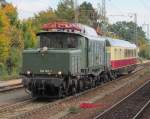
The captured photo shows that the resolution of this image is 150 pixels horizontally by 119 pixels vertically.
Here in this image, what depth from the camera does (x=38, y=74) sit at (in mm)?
21719

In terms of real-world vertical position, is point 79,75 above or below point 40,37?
below

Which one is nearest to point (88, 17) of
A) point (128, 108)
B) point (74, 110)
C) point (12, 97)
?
point (12, 97)

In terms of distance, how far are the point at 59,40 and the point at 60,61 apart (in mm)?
1911

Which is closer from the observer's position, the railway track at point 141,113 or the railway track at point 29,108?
the railway track at point 141,113

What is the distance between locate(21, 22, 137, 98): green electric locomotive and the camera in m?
21.4

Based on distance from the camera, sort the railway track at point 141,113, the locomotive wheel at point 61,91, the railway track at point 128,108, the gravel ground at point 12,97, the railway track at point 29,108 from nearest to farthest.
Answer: the railway track at point 141,113 → the railway track at point 128,108 → the railway track at point 29,108 → the locomotive wheel at point 61,91 → the gravel ground at point 12,97

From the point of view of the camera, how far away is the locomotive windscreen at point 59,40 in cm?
2296

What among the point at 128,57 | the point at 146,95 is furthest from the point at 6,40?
the point at 146,95

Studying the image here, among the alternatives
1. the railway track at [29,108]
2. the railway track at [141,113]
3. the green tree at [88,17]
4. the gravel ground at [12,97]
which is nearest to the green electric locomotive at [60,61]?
the railway track at [29,108]

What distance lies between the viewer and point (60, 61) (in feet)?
69.9

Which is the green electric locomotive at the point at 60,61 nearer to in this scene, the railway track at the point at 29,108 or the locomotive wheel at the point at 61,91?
the locomotive wheel at the point at 61,91

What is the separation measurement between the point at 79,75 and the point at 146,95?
154 inches

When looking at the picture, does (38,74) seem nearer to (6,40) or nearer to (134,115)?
(134,115)

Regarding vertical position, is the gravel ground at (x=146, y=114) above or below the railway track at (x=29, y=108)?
below
